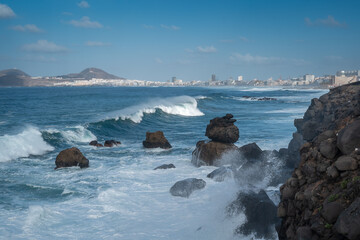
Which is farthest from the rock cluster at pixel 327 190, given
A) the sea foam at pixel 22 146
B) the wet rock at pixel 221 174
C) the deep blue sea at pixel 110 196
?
the sea foam at pixel 22 146

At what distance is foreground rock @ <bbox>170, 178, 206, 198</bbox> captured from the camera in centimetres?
1202

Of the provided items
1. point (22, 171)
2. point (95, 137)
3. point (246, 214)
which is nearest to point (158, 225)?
point (246, 214)

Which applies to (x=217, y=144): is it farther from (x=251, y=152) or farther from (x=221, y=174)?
(x=221, y=174)

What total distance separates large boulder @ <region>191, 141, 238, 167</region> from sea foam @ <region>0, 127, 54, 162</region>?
34.4ft

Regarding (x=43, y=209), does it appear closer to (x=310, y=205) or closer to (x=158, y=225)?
(x=158, y=225)

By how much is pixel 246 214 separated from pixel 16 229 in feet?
20.6

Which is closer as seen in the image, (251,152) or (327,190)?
(327,190)

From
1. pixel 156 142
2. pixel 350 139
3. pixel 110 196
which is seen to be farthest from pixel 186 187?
pixel 156 142

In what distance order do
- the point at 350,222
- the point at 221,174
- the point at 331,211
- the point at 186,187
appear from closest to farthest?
1. the point at 350,222
2. the point at 331,211
3. the point at 186,187
4. the point at 221,174

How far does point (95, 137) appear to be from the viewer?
1089 inches

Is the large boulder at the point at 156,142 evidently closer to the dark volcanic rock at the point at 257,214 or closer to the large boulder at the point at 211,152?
the large boulder at the point at 211,152

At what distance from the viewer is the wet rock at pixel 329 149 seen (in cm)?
600

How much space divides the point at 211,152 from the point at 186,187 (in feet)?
15.1

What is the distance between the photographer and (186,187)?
1221cm
